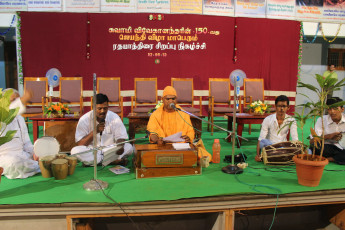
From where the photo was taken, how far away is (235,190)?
248 centimetres

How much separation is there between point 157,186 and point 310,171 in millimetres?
1369

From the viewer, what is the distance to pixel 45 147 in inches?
114

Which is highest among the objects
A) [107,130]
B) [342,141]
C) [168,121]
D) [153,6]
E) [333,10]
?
[333,10]

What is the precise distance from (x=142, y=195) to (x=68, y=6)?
610 centimetres

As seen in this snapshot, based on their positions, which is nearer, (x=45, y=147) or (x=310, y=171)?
(x=310, y=171)

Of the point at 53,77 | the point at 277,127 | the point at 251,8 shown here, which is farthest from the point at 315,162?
the point at 251,8

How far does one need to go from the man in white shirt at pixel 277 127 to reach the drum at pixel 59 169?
2.23m

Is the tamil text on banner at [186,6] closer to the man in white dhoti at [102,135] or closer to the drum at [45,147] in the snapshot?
the man in white dhoti at [102,135]

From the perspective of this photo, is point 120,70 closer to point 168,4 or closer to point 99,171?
point 168,4

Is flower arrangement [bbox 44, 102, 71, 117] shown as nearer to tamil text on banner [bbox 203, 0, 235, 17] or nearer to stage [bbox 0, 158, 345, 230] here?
stage [bbox 0, 158, 345, 230]

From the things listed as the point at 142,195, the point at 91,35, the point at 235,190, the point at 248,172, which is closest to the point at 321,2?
the point at 91,35

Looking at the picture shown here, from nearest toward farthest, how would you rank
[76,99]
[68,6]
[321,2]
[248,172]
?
[248,172], [76,99], [68,6], [321,2]

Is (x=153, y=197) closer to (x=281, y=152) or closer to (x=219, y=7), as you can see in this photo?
(x=281, y=152)

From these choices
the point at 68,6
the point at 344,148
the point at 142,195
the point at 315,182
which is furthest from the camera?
the point at 68,6
